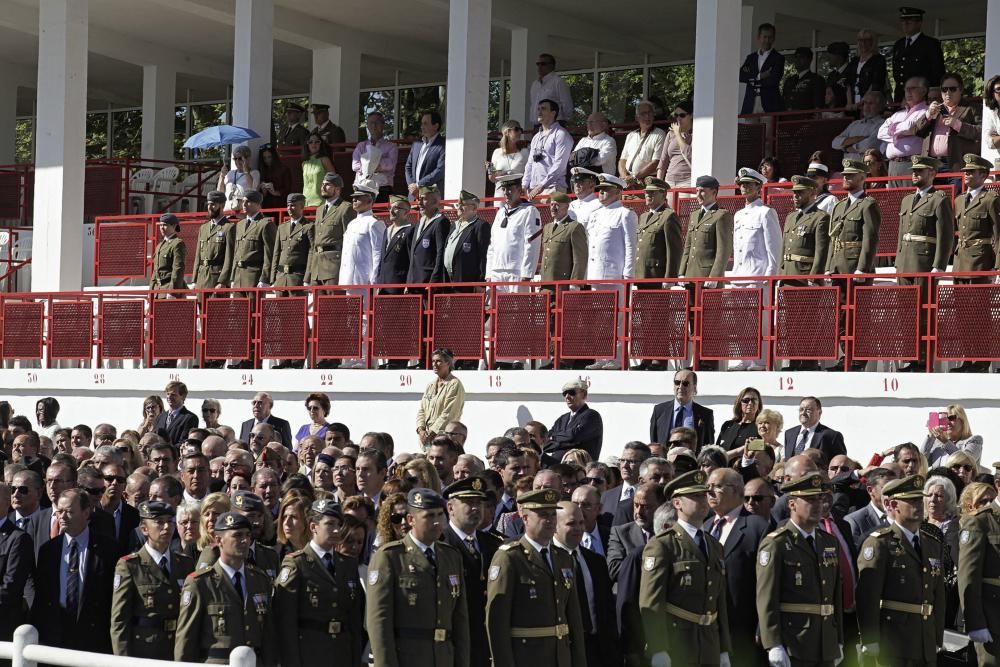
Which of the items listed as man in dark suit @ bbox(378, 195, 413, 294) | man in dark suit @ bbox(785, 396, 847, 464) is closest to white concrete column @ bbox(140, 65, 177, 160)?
man in dark suit @ bbox(378, 195, 413, 294)

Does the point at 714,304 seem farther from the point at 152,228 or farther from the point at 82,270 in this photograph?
the point at 82,270

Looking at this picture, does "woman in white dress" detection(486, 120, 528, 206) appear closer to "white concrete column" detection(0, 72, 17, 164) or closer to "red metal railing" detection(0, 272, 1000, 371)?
"red metal railing" detection(0, 272, 1000, 371)

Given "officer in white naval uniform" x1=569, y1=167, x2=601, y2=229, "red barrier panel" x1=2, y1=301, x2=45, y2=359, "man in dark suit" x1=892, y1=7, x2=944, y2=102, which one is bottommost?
"red barrier panel" x1=2, y1=301, x2=45, y2=359

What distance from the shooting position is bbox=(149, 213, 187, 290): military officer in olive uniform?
21.4 m

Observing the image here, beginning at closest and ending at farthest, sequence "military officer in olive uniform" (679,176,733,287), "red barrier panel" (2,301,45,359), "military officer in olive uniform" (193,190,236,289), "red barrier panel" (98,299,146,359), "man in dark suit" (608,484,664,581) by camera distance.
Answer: "man in dark suit" (608,484,664,581) → "military officer in olive uniform" (679,176,733,287) → "military officer in olive uniform" (193,190,236,289) → "red barrier panel" (98,299,146,359) → "red barrier panel" (2,301,45,359)

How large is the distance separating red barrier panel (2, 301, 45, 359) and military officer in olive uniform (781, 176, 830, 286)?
34.2 feet

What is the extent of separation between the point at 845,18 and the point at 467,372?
43.8ft

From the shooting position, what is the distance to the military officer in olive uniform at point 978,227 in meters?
15.5

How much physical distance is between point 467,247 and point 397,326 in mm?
1125

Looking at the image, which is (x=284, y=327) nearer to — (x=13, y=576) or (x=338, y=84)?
(x=13, y=576)

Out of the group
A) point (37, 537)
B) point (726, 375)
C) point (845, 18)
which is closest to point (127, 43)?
point (845, 18)

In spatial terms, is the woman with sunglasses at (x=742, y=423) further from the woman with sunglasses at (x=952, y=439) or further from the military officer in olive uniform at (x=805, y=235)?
the military officer in olive uniform at (x=805, y=235)

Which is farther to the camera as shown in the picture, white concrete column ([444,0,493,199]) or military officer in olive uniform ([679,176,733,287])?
white concrete column ([444,0,493,199])

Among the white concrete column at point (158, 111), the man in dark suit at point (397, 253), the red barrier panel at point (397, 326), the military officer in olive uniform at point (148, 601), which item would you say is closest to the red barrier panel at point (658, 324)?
the red barrier panel at point (397, 326)
